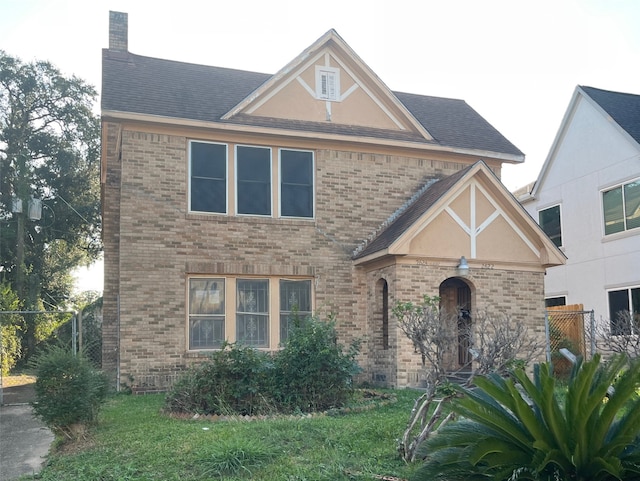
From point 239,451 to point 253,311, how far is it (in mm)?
8300

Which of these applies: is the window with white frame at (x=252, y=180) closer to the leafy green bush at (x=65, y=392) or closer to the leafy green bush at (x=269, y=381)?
the leafy green bush at (x=269, y=381)

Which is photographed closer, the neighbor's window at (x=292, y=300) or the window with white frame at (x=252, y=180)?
the window with white frame at (x=252, y=180)

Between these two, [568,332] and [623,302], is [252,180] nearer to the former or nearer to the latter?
[568,332]

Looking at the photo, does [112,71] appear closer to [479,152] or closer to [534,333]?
[479,152]

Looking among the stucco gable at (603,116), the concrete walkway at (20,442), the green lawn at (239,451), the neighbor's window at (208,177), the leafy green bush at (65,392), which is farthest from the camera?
the stucco gable at (603,116)

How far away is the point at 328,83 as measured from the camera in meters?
16.9

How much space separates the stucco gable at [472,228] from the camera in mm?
14852

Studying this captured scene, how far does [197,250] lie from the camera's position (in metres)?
15.1

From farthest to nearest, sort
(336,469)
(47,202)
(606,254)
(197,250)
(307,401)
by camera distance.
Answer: (47,202) < (606,254) < (197,250) < (307,401) < (336,469)

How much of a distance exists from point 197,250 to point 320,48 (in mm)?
5972

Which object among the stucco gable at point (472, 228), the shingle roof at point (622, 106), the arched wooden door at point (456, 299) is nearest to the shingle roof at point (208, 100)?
the stucco gable at point (472, 228)

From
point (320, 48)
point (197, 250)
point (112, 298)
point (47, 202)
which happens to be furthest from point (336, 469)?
point (47, 202)

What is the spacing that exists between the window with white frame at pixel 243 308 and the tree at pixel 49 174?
17.5 meters

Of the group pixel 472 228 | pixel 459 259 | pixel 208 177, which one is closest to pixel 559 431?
pixel 459 259
